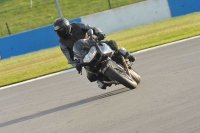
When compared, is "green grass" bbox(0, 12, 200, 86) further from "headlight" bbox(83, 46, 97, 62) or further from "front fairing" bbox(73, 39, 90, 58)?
"headlight" bbox(83, 46, 97, 62)

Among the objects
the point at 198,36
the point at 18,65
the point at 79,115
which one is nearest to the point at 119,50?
the point at 79,115

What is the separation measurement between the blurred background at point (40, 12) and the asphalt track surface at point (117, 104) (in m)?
23.3

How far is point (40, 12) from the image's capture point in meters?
41.2

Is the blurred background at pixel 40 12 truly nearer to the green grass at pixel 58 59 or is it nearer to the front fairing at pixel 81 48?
the green grass at pixel 58 59

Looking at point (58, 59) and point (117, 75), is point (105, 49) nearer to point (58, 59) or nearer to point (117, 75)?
point (117, 75)

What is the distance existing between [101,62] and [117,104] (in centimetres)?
98

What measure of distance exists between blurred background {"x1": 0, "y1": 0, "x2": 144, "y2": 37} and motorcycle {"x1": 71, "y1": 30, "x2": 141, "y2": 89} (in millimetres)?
26312

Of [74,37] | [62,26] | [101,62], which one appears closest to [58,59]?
[74,37]

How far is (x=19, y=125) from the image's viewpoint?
29.0ft

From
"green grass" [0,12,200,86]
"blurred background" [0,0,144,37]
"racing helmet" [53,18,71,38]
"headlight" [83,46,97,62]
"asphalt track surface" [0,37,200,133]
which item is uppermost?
"racing helmet" [53,18,71,38]

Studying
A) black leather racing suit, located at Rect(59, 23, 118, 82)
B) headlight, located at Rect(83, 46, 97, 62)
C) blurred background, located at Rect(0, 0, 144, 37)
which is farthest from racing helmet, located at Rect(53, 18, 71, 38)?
blurred background, located at Rect(0, 0, 144, 37)

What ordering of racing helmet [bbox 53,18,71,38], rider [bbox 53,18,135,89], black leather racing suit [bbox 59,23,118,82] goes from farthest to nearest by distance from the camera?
black leather racing suit [bbox 59,23,118,82] < rider [bbox 53,18,135,89] < racing helmet [bbox 53,18,71,38]

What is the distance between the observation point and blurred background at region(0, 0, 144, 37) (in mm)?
37906

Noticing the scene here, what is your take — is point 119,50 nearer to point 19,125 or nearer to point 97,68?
point 97,68
